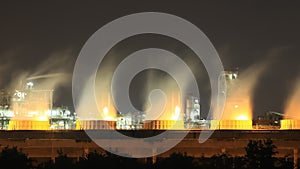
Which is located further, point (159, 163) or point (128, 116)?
point (128, 116)

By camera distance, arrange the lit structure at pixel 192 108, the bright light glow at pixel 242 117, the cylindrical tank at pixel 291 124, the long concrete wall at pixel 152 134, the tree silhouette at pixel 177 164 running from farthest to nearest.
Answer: the lit structure at pixel 192 108 < the bright light glow at pixel 242 117 < the cylindrical tank at pixel 291 124 < the long concrete wall at pixel 152 134 < the tree silhouette at pixel 177 164

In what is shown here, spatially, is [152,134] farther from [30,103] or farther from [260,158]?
[30,103]

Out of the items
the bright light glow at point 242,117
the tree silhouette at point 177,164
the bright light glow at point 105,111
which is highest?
the bright light glow at point 105,111

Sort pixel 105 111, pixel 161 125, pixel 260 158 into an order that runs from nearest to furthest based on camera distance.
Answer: pixel 260 158 < pixel 161 125 < pixel 105 111

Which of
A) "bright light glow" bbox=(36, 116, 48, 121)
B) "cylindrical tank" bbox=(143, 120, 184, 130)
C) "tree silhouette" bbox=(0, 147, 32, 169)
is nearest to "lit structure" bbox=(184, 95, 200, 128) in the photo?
"cylindrical tank" bbox=(143, 120, 184, 130)

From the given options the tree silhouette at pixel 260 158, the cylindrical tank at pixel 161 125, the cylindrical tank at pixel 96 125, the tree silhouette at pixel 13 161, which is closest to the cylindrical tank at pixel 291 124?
the cylindrical tank at pixel 161 125

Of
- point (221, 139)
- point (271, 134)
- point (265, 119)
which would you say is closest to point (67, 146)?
point (221, 139)

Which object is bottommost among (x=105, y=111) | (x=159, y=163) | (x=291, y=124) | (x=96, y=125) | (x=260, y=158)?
(x=159, y=163)

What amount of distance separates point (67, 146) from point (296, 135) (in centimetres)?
1575

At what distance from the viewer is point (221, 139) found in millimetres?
37750

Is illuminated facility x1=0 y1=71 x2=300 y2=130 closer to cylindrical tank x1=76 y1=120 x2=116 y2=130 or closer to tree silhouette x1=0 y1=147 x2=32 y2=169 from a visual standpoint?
cylindrical tank x1=76 y1=120 x2=116 y2=130

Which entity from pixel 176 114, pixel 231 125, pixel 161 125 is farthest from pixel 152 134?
pixel 176 114

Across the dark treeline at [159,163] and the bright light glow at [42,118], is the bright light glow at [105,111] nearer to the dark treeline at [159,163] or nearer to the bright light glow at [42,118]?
the bright light glow at [42,118]

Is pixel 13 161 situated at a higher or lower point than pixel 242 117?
lower
